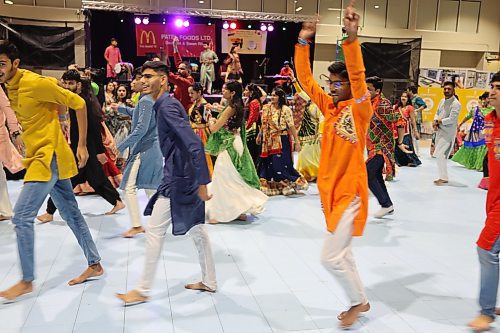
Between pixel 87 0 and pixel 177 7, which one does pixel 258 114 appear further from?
pixel 177 7

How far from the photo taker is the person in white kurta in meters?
7.35

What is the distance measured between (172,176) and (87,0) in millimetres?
12617

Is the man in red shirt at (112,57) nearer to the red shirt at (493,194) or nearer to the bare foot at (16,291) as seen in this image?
the bare foot at (16,291)

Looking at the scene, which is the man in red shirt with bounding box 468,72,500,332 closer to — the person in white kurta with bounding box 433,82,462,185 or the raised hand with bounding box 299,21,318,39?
the raised hand with bounding box 299,21,318,39

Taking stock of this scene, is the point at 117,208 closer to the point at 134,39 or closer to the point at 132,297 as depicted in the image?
the point at 132,297

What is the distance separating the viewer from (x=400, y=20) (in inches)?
723

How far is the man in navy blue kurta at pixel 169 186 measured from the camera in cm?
294

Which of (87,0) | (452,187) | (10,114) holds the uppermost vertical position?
(87,0)

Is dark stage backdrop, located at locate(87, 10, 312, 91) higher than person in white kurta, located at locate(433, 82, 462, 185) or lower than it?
higher

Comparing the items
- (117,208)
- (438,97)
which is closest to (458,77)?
(438,97)

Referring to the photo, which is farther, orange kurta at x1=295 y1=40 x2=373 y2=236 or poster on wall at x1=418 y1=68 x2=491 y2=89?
poster on wall at x1=418 y1=68 x2=491 y2=89

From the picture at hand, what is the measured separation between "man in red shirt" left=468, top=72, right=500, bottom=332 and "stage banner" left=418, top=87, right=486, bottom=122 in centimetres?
1180

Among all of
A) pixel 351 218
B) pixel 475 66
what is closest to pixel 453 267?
pixel 351 218

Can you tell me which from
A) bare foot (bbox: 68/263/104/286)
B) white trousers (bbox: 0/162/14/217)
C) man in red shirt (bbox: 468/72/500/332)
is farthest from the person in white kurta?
white trousers (bbox: 0/162/14/217)
